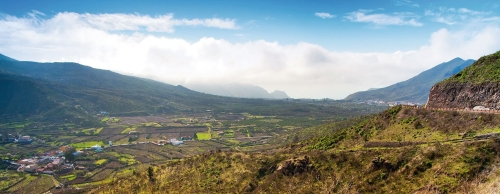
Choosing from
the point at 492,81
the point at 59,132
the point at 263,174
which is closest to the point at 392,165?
the point at 263,174

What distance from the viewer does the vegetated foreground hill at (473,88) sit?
3142 cm

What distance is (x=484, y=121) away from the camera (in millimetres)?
27906

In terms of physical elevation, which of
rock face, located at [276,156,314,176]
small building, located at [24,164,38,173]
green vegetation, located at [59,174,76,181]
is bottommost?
green vegetation, located at [59,174,76,181]

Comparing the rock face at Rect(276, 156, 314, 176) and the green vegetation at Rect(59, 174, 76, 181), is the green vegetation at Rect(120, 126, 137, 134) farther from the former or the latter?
the rock face at Rect(276, 156, 314, 176)

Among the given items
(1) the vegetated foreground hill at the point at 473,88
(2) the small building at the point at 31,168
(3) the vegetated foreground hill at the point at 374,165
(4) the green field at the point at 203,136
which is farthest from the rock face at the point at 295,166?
(4) the green field at the point at 203,136

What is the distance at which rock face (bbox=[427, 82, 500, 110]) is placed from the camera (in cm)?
3103

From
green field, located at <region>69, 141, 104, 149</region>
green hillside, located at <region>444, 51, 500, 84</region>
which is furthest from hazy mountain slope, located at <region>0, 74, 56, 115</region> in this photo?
green hillside, located at <region>444, 51, 500, 84</region>

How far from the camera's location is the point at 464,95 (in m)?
34.1

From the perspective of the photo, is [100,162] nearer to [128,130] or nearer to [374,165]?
[128,130]

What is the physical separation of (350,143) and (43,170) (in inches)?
3403

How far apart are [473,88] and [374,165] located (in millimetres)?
18577

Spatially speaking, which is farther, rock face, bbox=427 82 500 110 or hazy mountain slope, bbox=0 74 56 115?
hazy mountain slope, bbox=0 74 56 115

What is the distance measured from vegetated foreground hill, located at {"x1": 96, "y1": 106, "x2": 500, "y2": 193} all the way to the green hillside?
21.2ft

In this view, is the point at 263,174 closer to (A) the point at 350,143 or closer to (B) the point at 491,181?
(A) the point at 350,143
